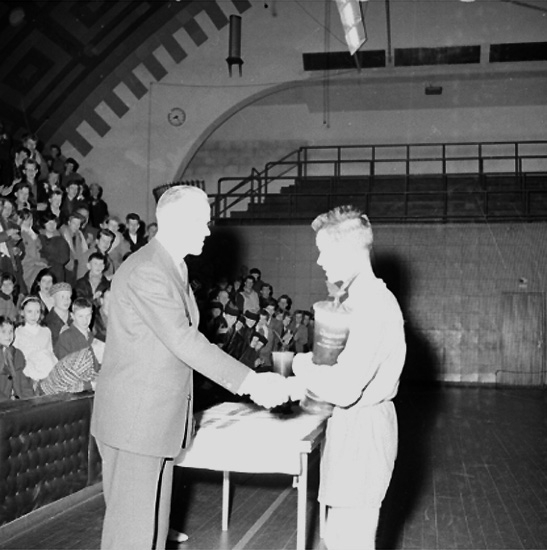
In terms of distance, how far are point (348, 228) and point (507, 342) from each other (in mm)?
11048

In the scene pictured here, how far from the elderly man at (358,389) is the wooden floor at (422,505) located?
1.72 m

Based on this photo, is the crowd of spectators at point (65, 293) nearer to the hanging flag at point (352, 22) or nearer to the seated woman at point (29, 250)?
the seated woman at point (29, 250)

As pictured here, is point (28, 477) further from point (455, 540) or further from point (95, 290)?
point (95, 290)

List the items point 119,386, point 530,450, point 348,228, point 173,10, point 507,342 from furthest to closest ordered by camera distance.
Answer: point 507,342, point 173,10, point 530,450, point 119,386, point 348,228

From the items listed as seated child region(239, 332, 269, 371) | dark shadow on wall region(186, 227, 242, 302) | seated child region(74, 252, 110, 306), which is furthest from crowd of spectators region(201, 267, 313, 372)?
seated child region(74, 252, 110, 306)

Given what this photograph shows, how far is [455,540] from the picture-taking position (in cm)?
354

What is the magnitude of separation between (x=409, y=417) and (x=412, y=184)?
6598 millimetres

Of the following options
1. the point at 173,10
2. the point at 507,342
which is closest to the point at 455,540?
the point at 507,342

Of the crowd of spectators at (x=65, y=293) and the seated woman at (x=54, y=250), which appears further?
the seated woman at (x=54, y=250)

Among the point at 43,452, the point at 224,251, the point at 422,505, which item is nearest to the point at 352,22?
the point at 224,251

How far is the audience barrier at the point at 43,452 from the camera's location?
331 centimetres

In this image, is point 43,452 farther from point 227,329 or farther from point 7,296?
point 227,329

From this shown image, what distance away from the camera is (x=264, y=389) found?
2295 mm

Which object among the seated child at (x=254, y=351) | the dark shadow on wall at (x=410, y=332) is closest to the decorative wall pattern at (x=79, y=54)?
the seated child at (x=254, y=351)
